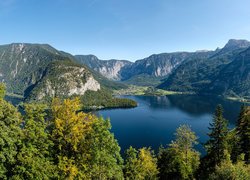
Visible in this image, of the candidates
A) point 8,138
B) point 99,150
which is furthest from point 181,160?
point 8,138

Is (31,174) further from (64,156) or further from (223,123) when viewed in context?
(223,123)

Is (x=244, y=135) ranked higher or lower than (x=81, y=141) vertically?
lower

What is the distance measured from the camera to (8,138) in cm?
3011

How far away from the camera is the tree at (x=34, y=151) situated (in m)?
30.8

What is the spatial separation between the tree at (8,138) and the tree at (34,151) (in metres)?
0.76

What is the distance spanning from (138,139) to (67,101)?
439 ft

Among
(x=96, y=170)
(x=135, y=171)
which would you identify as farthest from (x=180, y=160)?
(x=96, y=170)

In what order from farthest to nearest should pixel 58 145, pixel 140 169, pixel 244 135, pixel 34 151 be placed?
pixel 244 135 → pixel 140 169 → pixel 58 145 → pixel 34 151

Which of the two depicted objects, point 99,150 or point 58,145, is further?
point 99,150

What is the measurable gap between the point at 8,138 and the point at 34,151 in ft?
12.2

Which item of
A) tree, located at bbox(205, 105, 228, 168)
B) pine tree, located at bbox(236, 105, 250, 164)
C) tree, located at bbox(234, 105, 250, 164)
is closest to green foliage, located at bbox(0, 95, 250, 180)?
tree, located at bbox(205, 105, 228, 168)

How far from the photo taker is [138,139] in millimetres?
166250

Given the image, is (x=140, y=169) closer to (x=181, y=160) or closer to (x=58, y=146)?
(x=181, y=160)

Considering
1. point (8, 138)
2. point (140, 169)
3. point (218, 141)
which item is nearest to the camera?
point (8, 138)
